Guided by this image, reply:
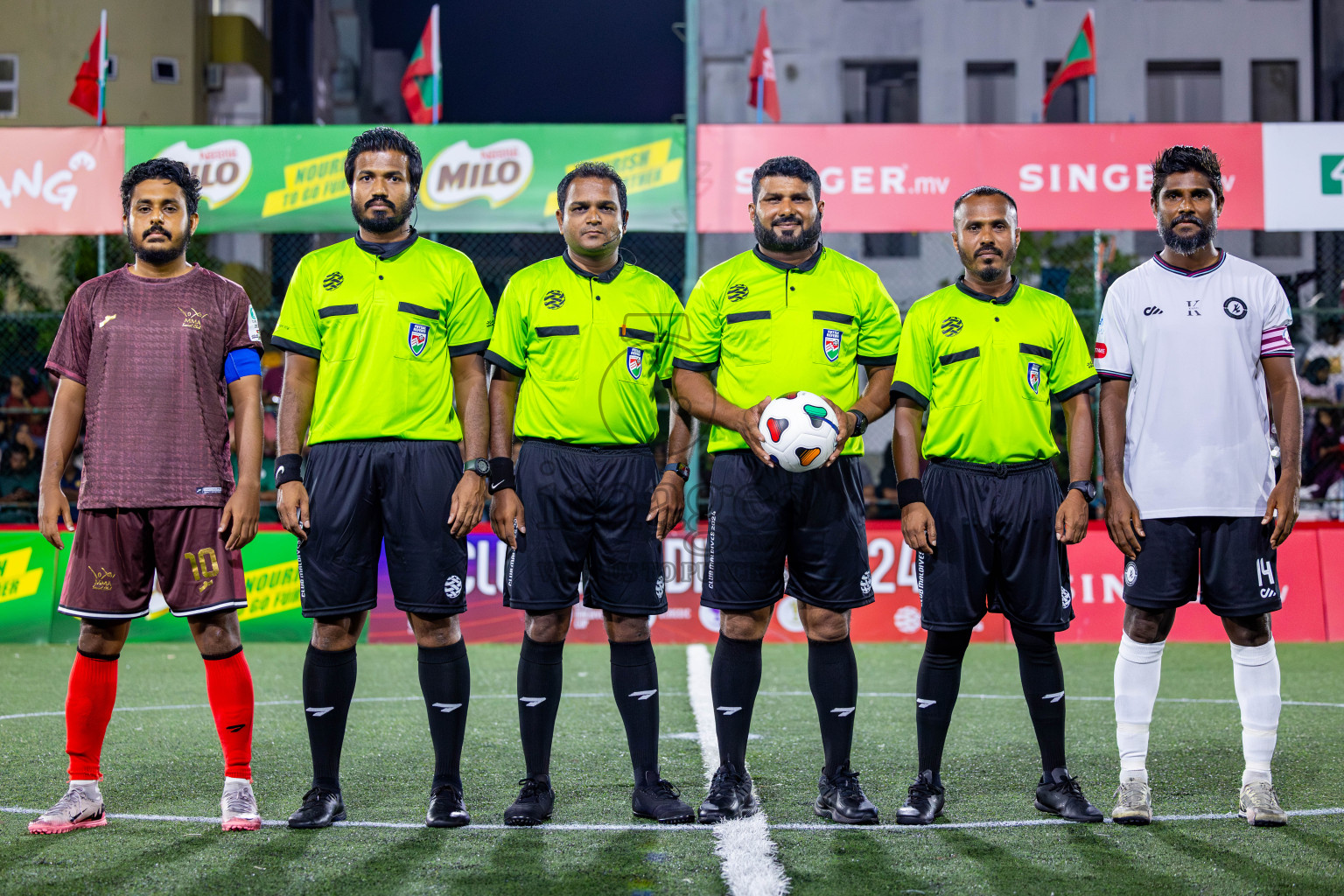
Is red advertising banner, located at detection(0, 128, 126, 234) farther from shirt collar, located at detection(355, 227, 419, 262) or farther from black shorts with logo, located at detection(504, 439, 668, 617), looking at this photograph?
black shorts with logo, located at detection(504, 439, 668, 617)

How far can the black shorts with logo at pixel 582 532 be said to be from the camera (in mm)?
4488

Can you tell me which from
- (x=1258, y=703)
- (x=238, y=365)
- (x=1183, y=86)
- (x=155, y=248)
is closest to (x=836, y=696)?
(x=1258, y=703)

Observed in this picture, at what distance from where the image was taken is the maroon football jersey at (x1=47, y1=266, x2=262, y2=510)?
173 inches

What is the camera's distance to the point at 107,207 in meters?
11.0

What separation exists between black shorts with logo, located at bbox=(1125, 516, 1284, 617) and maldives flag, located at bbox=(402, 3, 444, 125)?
32.9ft

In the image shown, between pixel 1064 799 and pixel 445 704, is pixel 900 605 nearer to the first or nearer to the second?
pixel 1064 799

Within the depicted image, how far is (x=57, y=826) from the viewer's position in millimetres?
4230

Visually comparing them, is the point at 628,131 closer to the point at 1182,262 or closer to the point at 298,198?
the point at 298,198

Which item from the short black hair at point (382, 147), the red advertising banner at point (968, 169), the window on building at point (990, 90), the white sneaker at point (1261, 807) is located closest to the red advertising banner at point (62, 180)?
the red advertising banner at point (968, 169)

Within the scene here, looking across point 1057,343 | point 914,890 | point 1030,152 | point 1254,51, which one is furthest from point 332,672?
point 1254,51

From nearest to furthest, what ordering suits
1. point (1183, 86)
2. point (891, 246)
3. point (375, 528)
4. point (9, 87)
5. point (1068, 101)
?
1. point (375, 528)
2. point (891, 246)
3. point (9, 87)
4. point (1183, 86)
5. point (1068, 101)

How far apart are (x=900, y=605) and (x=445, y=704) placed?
6615mm

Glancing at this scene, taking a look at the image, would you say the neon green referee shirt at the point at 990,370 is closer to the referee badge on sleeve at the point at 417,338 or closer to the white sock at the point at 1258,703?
the white sock at the point at 1258,703

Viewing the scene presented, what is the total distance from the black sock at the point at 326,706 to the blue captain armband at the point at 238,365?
1.01 metres
